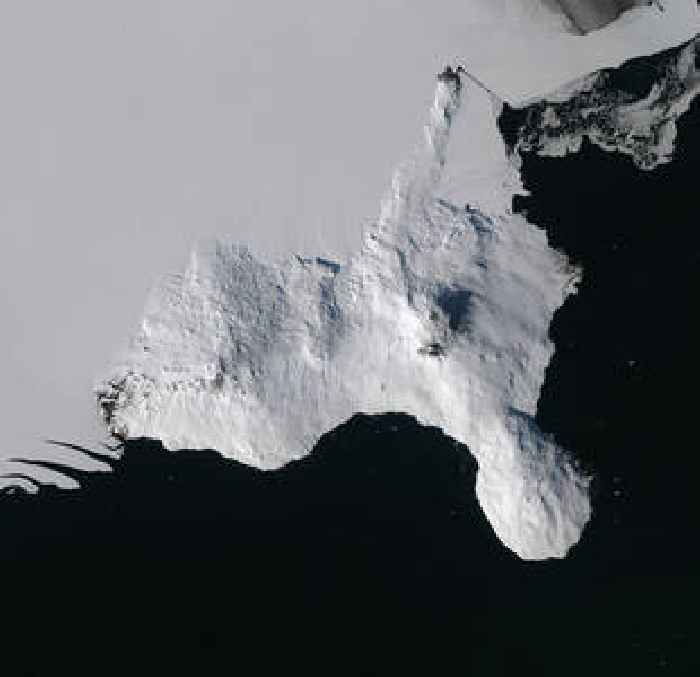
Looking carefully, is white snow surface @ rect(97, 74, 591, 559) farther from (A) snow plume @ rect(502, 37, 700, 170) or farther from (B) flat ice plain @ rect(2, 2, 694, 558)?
(A) snow plume @ rect(502, 37, 700, 170)

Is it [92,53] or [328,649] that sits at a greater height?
[92,53]

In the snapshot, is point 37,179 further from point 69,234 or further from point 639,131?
point 639,131

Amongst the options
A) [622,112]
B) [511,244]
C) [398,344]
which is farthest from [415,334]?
[622,112]

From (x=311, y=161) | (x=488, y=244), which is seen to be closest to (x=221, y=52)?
(x=311, y=161)

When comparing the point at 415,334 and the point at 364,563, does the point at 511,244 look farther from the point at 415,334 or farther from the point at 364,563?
the point at 364,563

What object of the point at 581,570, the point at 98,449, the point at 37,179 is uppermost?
the point at 37,179

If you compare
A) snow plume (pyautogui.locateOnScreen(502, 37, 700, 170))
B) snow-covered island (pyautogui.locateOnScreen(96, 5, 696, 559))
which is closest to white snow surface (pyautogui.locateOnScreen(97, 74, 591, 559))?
snow-covered island (pyautogui.locateOnScreen(96, 5, 696, 559))

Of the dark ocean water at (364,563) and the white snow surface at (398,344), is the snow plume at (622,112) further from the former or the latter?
the white snow surface at (398,344)
